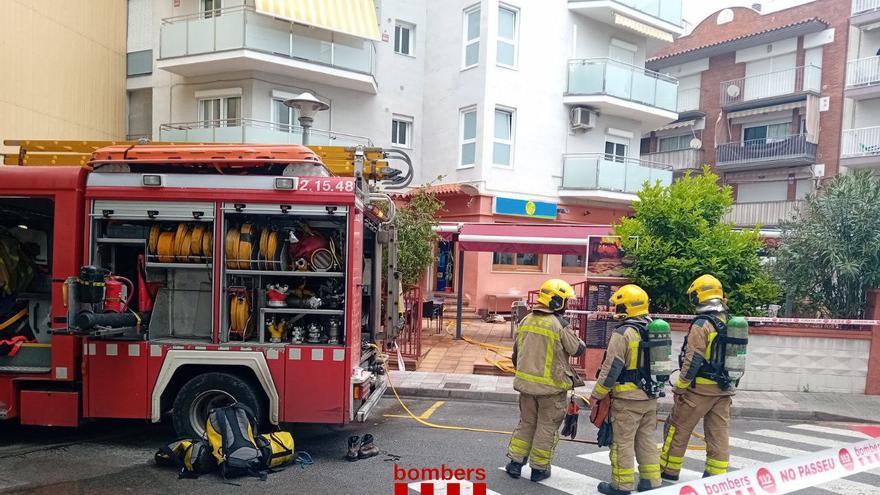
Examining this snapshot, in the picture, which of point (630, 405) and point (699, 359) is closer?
point (630, 405)

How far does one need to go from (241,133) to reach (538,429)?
41.8 feet

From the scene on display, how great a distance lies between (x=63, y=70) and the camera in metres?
15.5

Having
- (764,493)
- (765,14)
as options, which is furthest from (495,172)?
(765,14)

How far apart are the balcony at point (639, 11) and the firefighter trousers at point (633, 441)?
53.5 ft

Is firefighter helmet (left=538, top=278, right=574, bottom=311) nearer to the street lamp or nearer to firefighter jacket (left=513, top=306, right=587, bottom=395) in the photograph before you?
firefighter jacket (left=513, top=306, right=587, bottom=395)

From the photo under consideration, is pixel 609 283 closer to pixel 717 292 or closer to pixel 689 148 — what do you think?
pixel 717 292

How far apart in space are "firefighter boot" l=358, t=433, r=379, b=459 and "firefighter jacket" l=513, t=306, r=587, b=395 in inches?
63.7

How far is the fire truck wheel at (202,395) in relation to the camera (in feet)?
17.2

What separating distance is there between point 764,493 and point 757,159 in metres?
23.7

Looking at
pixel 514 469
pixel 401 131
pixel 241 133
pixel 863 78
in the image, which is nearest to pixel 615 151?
pixel 401 131

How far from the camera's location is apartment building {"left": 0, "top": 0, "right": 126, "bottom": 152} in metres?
14.0

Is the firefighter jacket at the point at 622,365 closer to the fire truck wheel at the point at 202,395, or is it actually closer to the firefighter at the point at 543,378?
the firefighter at the point at 543,378

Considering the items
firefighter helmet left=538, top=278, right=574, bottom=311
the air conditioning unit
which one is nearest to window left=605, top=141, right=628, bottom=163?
the air conditioning unit

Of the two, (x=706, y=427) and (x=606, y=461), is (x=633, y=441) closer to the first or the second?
(x=706, y=427)
